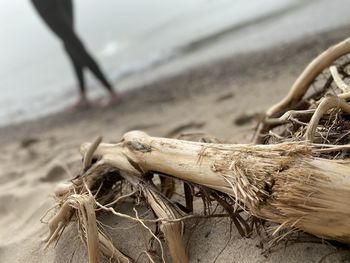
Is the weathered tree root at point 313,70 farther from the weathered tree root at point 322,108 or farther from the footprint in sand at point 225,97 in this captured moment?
the footprint in sand at point 225,97

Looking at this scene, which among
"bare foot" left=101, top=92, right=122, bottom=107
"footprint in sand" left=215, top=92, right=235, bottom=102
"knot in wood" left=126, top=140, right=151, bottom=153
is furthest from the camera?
"bare foot" left=101, top=92, right=122, bottom=107

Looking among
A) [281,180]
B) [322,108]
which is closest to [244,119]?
[322,108]

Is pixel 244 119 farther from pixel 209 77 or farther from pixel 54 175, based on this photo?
pixel 209 77

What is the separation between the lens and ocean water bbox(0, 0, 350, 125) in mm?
8469

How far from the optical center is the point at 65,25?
5.25 metres

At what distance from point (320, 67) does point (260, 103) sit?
168cm

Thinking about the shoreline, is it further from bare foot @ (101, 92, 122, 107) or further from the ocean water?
the ocean water

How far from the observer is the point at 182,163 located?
1.87m

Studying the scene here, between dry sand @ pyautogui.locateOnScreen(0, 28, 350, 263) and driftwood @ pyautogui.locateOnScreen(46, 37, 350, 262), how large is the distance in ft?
0.31

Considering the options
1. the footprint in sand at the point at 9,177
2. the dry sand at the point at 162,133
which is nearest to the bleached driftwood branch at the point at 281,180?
the dry sand at the point at 162,133

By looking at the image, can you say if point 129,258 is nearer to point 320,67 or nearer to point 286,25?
point 320,67

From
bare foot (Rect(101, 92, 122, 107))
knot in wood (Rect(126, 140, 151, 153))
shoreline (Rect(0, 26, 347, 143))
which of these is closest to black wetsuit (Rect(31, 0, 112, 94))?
bare foot (Rect(101, 92, 122, 107))

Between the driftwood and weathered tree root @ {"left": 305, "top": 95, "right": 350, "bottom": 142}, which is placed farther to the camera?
weathered tree root @ {"left": 305, "top": 95, "right": 350, "bottom": 142}

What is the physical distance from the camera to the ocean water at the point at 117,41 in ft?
27.8
